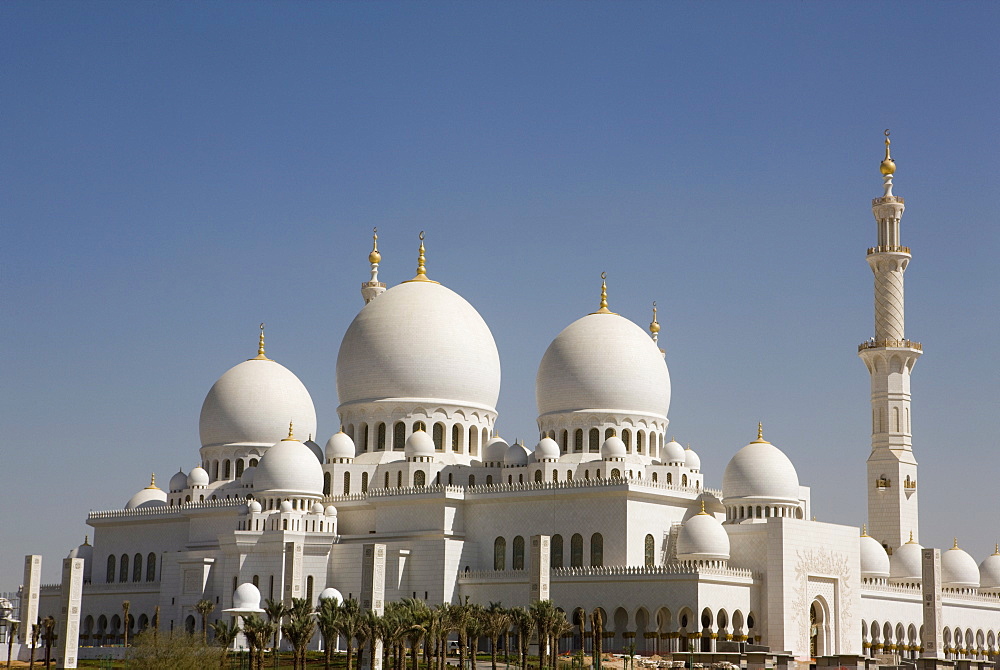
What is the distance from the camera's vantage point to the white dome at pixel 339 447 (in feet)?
200

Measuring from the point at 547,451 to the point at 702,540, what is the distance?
8.51 metres

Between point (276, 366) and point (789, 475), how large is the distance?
25211mm

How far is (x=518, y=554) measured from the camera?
56.2 metres

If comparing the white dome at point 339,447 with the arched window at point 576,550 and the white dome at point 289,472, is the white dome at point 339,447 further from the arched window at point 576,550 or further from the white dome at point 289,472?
the arched window at point 576,550

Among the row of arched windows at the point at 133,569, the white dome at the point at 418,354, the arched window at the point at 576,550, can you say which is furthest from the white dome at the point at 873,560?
the row of arched windows at the point at 133,569

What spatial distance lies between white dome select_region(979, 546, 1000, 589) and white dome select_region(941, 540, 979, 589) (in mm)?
1126

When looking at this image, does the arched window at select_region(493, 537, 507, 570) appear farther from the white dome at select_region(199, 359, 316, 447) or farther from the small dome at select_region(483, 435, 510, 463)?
the white dome at select_region(199, 359, 316, 447)

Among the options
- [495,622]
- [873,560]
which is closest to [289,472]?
[495,622]

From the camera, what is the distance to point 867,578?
58.7m

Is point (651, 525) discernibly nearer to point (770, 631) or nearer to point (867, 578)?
point (770, 631)

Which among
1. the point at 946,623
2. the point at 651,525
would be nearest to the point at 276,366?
the point at 651,525

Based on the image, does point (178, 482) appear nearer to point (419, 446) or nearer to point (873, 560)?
point (419, 446)

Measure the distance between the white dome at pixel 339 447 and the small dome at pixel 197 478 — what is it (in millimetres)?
6964

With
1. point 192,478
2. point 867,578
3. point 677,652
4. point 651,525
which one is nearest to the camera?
point 677,652
